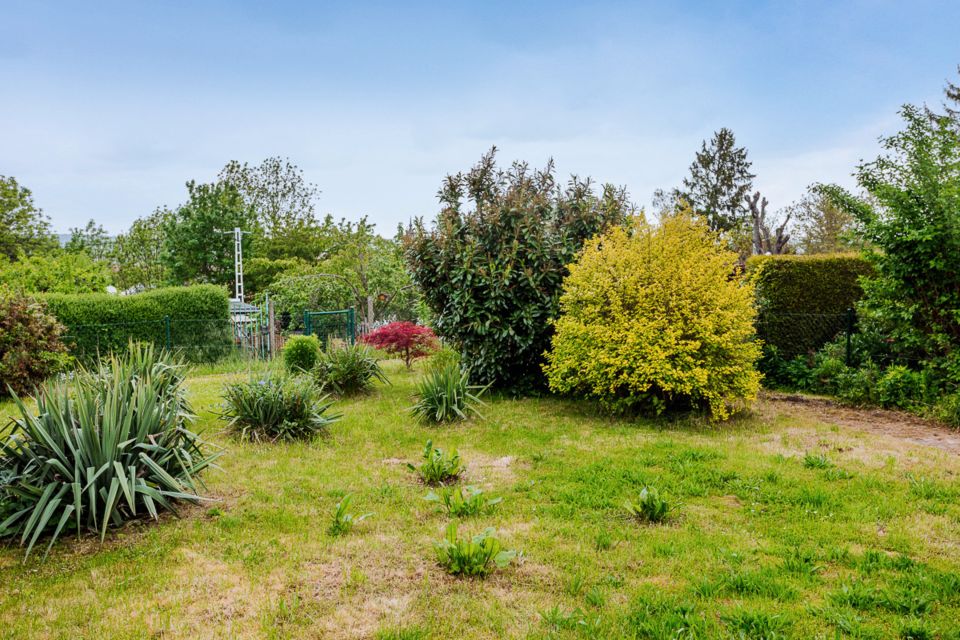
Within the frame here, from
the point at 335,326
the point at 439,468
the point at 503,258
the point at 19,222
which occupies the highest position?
the point at 19,222

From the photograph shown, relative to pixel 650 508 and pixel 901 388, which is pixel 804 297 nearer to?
pixel 901 388

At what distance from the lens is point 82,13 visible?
7.54m

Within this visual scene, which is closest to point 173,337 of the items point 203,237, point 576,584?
point 576,584

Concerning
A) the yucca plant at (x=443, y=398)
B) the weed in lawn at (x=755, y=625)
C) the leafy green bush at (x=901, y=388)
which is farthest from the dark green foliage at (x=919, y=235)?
Answer: the weed in lawn at (x=755, y=625)

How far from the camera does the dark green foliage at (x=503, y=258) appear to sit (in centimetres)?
809

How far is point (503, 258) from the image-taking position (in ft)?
26.6

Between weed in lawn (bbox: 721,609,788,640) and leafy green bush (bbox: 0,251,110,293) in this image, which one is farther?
leafy green bush (bbox: 0,251,110,293)

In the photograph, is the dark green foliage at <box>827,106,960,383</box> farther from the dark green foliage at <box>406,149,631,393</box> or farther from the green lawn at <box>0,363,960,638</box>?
the dark green foliage at <box>406,149,631,393</box>

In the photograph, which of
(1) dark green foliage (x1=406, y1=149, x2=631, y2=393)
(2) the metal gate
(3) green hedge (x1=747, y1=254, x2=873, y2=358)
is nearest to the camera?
(1) dark green foliage (x1=406, y1=149, x2=631, y2=393)

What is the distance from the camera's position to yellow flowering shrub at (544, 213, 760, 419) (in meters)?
6.56

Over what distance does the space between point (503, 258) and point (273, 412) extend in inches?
148

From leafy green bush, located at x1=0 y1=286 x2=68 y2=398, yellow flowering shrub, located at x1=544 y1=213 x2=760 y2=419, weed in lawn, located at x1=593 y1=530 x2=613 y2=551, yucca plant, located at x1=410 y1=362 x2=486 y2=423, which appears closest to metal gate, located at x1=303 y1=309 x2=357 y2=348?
leafy green bush, located at x1=0 y1=286 x2=68 y2=398

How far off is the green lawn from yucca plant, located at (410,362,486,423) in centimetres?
147

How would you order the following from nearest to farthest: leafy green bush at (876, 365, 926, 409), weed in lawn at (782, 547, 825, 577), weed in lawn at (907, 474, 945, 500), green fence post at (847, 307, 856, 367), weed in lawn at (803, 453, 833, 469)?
weed in lawn at (782, 547, 825, 577)
weed in lawn at (907, 474, 945, 500)
weed in lawn at (803, 453, 833, 469)
leafy green bush at (876, 365, 926, 409)
green fence post at (847, 307, 856, 367)
